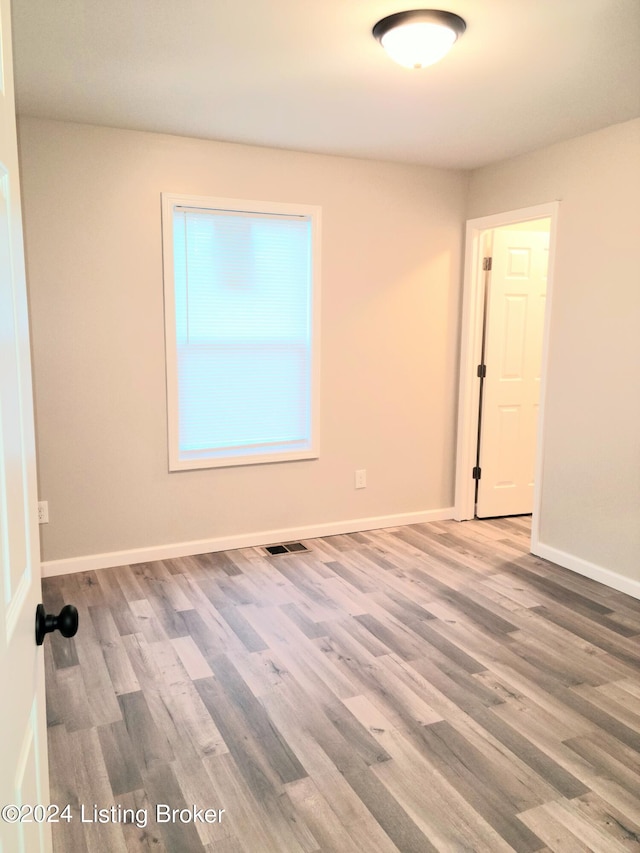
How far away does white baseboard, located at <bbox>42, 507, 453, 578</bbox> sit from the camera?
3695mm

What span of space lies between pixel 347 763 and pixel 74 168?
3184 mm

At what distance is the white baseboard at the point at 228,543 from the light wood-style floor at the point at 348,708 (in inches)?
3.3

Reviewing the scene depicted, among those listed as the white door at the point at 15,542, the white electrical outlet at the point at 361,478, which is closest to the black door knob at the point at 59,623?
the white door at the point at 15,542

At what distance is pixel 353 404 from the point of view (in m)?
4.38

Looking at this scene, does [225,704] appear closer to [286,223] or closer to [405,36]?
[405,36]

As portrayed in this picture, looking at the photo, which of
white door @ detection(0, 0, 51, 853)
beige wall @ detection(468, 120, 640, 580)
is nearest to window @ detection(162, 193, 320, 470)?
beige wall @ detection(468, 120, 640, 580)

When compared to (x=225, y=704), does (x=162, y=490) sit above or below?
above

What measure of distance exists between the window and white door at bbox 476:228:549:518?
1.36m

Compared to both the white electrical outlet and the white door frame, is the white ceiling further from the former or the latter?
the white electrical outlet

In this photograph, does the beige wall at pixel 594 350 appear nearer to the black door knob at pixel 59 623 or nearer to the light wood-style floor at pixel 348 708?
the light wood-style floor at pixel 348 708

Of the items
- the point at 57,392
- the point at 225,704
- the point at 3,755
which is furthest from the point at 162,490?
the point at 3,755

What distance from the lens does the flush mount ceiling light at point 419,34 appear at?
87.5 inches

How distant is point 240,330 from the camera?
157 inches

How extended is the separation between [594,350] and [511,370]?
111 cm
